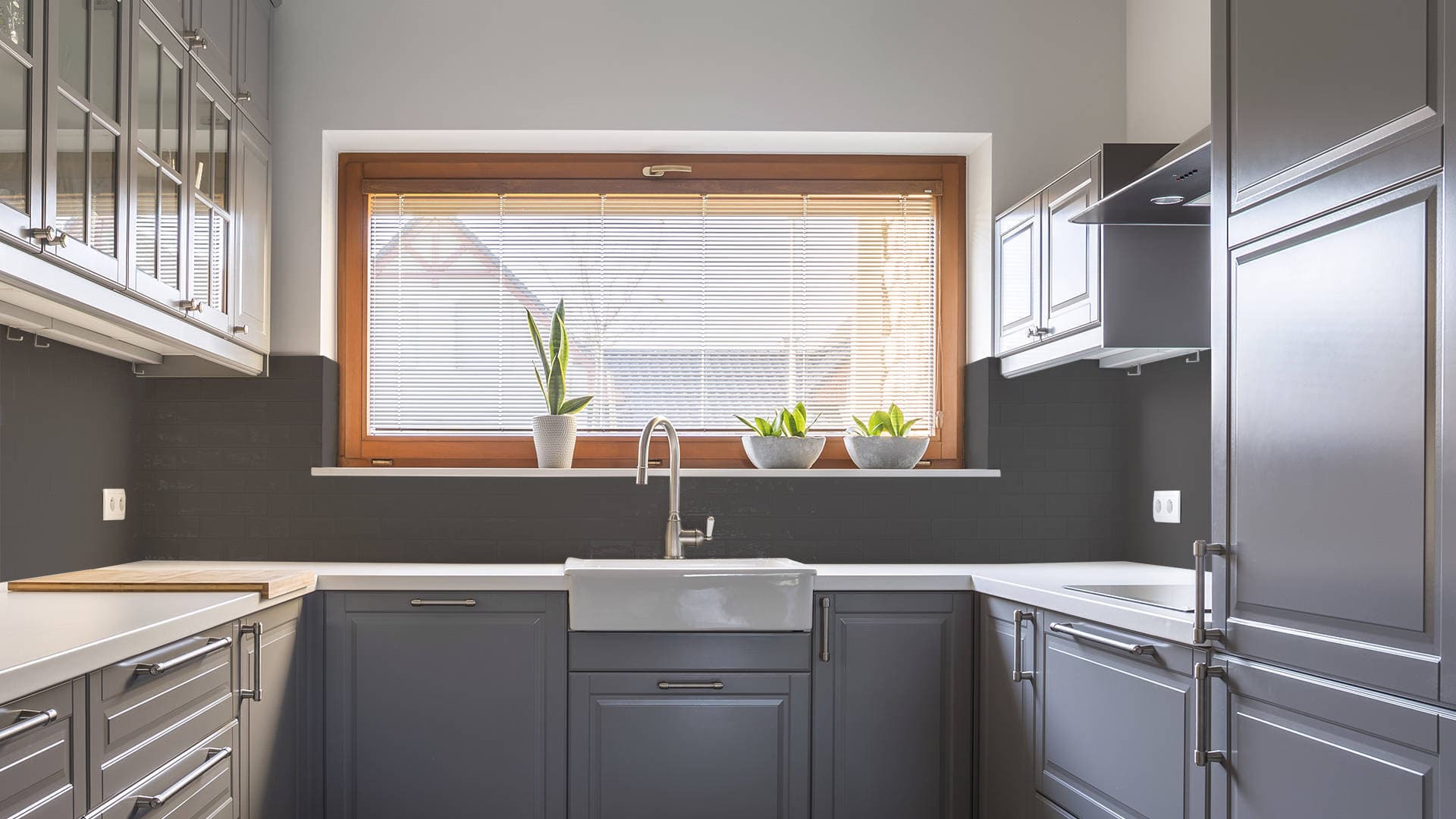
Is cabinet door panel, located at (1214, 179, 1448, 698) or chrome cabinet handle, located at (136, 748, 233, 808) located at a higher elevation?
cabinet door panel, located at (1214, 179, 1448, 698)

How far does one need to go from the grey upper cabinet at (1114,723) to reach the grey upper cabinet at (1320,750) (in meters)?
0.09

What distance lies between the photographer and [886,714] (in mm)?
2721

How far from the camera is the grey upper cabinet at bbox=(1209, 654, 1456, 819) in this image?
1.35 m

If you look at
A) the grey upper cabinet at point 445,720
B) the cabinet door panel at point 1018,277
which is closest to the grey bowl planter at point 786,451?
the cabinet door panel at point 1018,277

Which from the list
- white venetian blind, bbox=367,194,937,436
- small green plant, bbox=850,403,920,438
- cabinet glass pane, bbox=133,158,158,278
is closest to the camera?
cabinet glass pane, bbox=133,158,158,278

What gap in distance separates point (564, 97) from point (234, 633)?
72.8 inches

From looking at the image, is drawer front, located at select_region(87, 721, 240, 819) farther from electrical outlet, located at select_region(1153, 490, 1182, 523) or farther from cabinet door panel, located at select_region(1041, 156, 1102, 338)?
electrical outlet, located at select_region(1153, 490, 1182, 523)

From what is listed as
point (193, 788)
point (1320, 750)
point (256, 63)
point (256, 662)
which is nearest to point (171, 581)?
point (256, 662)

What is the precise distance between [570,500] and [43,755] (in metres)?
1.81

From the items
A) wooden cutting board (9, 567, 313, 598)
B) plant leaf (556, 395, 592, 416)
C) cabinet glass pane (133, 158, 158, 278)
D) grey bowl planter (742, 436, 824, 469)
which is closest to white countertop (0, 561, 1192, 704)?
wooden cutting board (9, 567, 313, 598)

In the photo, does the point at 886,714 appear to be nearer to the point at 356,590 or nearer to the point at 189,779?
the point at 356,590

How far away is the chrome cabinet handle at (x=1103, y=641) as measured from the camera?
6.41 ft

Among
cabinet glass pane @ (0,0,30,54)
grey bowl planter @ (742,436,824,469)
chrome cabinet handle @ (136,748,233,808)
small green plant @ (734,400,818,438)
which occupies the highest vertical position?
cabinet glass pane @ (0,0,30,54)

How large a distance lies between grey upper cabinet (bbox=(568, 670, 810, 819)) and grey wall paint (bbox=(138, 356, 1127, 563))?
0.61m
